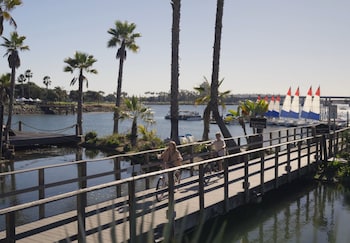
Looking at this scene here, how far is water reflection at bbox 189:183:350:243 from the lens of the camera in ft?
31.7

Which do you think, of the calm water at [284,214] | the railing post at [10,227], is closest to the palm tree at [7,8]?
the calm water at [284,214]

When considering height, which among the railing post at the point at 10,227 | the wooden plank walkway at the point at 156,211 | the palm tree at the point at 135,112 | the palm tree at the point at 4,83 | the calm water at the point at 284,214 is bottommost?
the calm water at the point at 284,214

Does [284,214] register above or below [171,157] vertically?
below

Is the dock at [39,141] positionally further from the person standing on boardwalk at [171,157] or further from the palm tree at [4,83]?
the person standing on boardwalk at [171,157]

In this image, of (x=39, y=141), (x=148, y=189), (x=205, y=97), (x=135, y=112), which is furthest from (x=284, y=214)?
(x=39, y=141)

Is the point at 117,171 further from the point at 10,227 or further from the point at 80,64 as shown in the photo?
the point at 80,64

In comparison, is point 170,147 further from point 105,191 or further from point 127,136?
point 127,136

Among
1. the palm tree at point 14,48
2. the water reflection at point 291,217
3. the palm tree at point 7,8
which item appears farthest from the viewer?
the palm tree at point 14,48

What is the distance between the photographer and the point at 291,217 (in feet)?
37.0

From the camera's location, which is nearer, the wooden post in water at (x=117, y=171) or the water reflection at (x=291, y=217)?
the water reflection at (x=291, y=217)

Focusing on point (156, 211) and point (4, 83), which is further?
point (4, 83)

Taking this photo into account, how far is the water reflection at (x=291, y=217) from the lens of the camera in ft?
31.7

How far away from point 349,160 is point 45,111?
11770 cm

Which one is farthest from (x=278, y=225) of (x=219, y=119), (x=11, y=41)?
(x=11, y=41)
